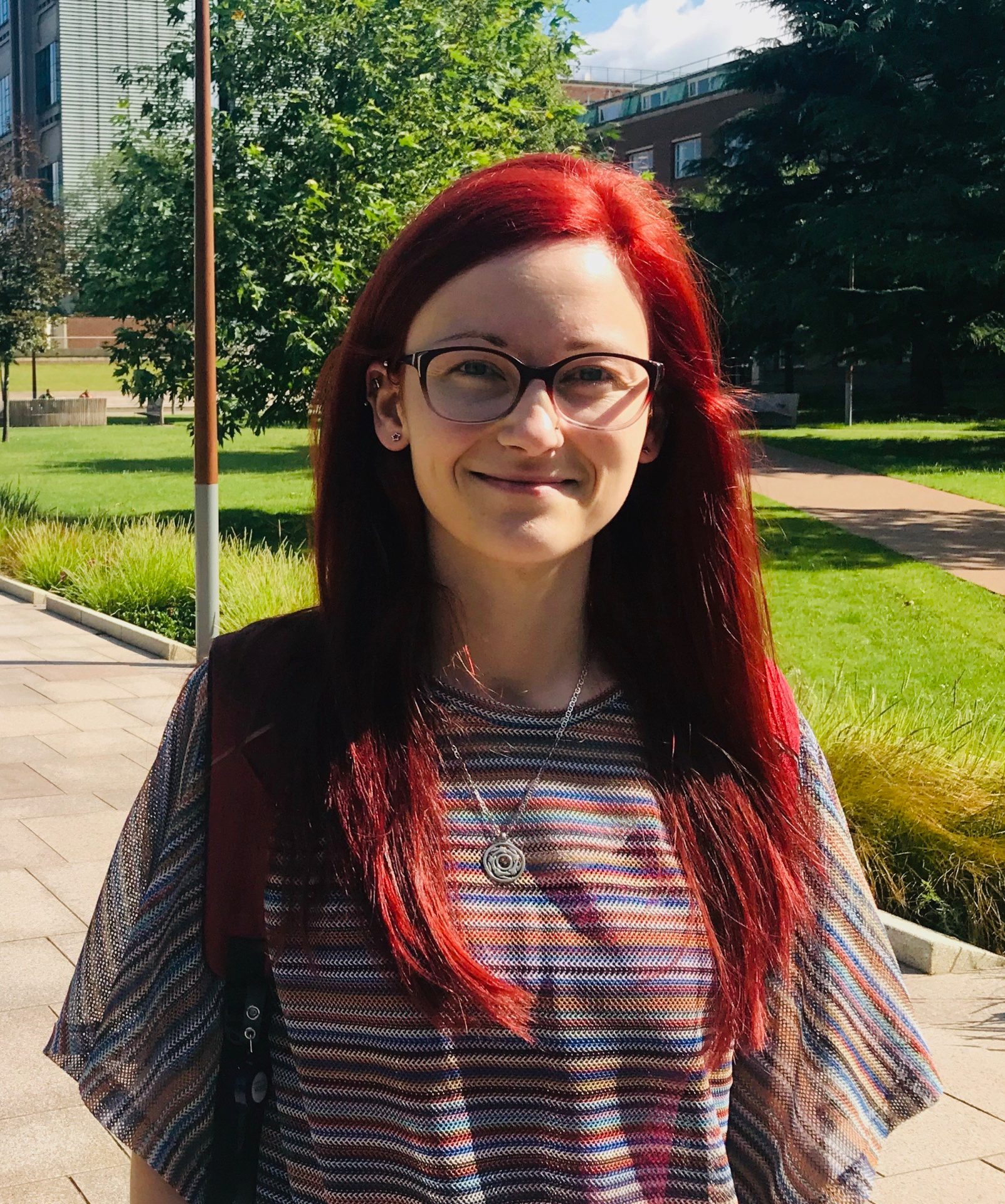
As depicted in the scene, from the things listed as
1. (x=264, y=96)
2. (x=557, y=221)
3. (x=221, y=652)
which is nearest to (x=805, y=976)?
(x=221, y=652)

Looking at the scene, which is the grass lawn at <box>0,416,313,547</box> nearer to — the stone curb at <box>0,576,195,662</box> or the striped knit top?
the stone curb at <box>0,576,195,662</box>

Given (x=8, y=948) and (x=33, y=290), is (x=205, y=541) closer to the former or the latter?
(x=8, y=948)

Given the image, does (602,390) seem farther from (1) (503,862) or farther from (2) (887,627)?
(2) (887,627)

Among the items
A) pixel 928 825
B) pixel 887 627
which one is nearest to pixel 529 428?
pixel 928 825

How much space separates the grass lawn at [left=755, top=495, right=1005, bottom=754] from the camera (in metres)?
9.12

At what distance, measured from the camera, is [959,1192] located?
3479 mm

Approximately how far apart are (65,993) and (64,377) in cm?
5748

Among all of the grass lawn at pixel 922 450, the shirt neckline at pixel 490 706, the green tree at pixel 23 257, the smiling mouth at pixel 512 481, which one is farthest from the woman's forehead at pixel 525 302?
the green tree at pixel 23 257

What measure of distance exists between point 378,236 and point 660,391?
13.8 m

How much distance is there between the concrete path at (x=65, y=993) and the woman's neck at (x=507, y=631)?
2308 millimetres

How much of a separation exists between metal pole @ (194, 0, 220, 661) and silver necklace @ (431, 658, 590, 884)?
28.4ft

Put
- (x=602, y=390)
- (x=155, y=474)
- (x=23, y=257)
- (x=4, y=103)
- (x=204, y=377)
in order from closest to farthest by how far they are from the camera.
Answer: (x=602, y=390) → (x=204, y=377) → (x=155, y=474) → (x=23, y=257) → (x=4, y=103)

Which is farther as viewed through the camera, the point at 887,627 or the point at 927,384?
the point at 927,384

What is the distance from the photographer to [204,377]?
10352mm
